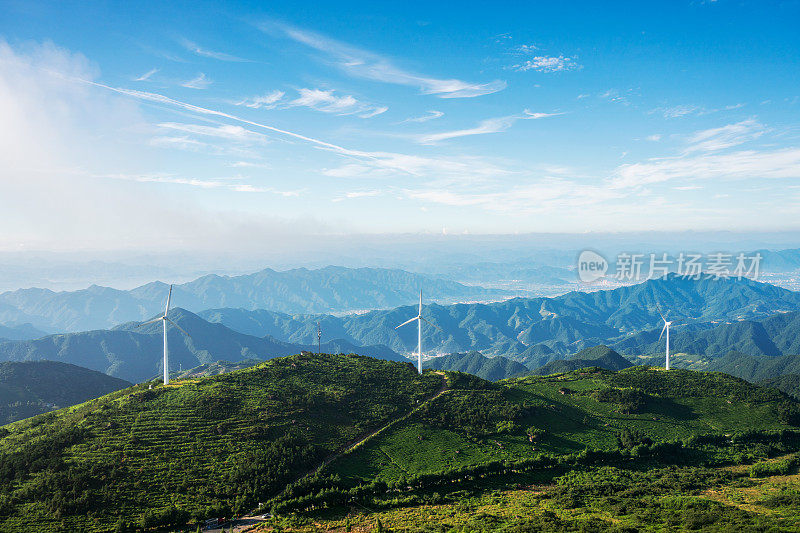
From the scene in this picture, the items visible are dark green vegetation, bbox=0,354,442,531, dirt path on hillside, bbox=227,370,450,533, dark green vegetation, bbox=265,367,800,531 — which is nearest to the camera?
dirt path on hillside, bbox=227,370,450,533

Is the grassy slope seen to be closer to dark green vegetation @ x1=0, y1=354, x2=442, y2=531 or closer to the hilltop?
the hilltop

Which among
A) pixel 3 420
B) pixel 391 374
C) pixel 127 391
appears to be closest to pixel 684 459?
pixel 391 374

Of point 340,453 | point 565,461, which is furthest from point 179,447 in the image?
point 565,461

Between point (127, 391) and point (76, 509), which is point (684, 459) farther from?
point (127, 391)

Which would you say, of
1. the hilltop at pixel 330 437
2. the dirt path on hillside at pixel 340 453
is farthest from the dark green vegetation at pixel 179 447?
the dirt path on hillside at pixel 340 453

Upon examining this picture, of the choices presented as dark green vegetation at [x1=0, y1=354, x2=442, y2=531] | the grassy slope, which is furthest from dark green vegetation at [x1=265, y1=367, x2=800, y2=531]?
dark green vegetation at [x1=0, y1=354, x2=442, y2=531]

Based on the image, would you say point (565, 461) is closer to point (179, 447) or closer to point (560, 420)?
point (560, 420)

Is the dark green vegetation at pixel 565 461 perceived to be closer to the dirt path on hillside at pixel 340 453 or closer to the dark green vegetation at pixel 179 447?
the dirt path on hillside at pixel 340 453
